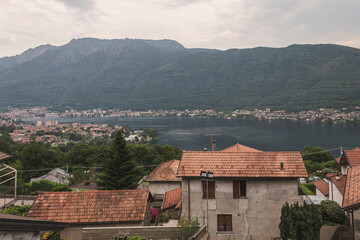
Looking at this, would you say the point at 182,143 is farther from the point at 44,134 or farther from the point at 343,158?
the point at 343,158

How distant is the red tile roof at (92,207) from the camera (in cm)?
1313

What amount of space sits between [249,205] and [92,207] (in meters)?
7.90

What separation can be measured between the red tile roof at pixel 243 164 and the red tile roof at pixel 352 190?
1.83 meters

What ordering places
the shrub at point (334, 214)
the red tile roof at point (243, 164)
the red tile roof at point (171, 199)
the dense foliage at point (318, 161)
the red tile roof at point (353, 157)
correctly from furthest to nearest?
the dense foliage at point (318, 161) < the red tile roof at point (171, 199) < the red tile roof at point (353, 157) < the shrub at point (334, 214) < the red tile roof at point (243, 164)

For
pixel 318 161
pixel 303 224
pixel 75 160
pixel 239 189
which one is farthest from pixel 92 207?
pixel 318 161

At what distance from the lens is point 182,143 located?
94562 mm

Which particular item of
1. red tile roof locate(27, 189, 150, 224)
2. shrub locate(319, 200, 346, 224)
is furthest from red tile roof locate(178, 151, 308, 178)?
red tile roof locate(27, 189, 150, 224)

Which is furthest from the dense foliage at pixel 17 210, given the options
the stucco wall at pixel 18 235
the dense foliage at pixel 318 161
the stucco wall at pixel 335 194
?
the dense foliage at pixel 318 161

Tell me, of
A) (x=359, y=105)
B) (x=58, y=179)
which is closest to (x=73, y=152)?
(x=58, y=179)

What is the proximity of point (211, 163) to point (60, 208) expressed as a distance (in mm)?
8065

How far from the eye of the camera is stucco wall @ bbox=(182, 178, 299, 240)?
1298 cm

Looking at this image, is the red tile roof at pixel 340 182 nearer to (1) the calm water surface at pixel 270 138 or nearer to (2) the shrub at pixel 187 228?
(2) the shrub at pixel 187 228

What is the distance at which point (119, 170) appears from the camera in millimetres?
23891

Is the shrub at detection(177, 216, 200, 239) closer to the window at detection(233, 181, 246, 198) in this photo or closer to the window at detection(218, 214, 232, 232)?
the window at detection(218, 214, 232, 232)
